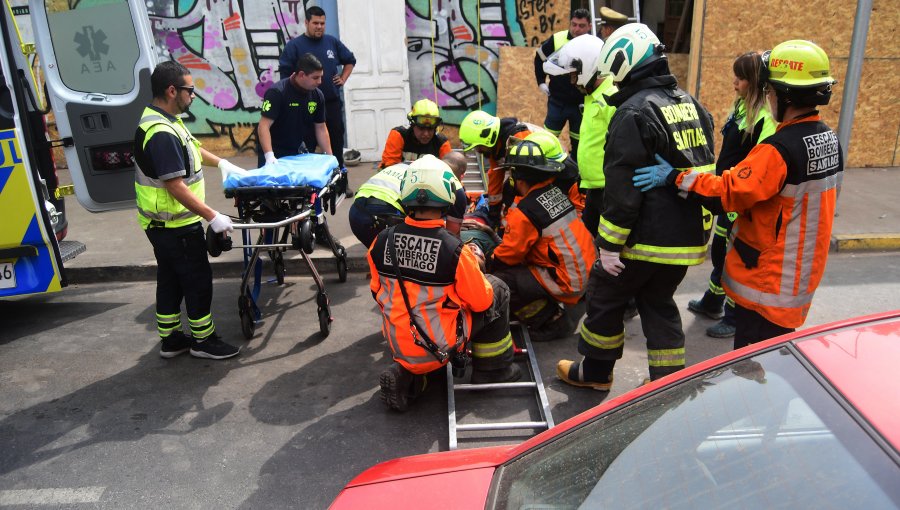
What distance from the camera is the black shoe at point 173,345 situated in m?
4.74

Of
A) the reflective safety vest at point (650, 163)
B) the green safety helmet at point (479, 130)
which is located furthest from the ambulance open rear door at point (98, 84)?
the reflective safety vest at point (650, 163)

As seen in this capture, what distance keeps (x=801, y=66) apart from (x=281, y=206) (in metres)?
3.36

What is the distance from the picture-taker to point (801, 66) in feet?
10.0

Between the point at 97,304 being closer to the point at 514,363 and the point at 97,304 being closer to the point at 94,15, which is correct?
the point at 94,15

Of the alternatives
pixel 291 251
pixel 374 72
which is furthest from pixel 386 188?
pixel 374 72

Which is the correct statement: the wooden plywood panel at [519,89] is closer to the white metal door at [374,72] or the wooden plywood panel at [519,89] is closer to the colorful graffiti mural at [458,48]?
the colorful graffiti mural at [458,48]

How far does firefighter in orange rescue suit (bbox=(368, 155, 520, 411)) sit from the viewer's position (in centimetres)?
363

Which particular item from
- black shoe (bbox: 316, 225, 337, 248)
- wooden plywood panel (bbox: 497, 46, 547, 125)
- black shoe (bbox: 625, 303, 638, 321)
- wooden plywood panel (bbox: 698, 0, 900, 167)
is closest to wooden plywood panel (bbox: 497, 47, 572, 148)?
wooden plywood panel (bbox: 497, 46, 547, 125)

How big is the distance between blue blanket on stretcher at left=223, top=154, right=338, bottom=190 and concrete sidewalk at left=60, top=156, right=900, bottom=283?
59.3 inches

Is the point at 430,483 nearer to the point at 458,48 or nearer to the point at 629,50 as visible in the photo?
the point at 629,50

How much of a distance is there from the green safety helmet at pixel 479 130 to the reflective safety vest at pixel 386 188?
1.97ft

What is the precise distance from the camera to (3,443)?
380 cm

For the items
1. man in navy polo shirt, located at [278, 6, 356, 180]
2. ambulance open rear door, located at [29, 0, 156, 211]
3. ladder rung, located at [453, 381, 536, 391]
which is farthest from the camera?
man in navy polo shirt, located at [278, 6, 356, 180]

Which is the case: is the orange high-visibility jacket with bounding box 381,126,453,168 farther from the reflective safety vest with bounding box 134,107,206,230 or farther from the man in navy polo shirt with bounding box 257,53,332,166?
the reflective safety vest with bounding box 134,107,206,230
